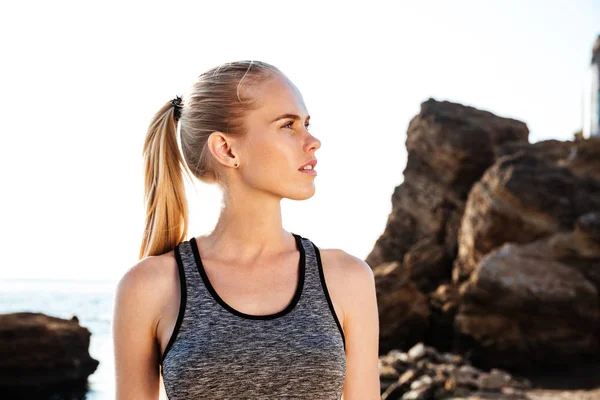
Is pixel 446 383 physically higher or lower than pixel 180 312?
lower

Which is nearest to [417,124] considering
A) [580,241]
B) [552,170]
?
[552,170]

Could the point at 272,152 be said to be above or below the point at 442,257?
above

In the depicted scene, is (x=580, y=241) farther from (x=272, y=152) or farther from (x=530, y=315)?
(x=272, y=152)

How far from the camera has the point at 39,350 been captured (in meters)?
→ 16.6

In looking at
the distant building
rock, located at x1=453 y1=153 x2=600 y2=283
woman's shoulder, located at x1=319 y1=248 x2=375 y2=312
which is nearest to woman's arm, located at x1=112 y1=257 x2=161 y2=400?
woman's shoulder, located at x1=319 y1=248 x2=375 y2=312

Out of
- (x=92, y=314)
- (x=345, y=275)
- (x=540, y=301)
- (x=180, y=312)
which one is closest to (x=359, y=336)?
(x=345, y=275)

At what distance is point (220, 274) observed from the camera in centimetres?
212

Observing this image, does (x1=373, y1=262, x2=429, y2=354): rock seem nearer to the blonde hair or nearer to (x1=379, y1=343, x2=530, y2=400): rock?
(x1=379, y1=343, x2=530, y2=400): rock

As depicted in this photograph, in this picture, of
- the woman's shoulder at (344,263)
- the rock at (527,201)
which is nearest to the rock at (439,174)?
the rock at (527,201)

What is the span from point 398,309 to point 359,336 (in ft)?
55.9

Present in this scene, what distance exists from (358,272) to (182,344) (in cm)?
59

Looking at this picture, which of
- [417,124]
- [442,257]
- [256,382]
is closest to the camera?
[256,382]

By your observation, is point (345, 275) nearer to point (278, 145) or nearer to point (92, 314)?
point (278, 145)

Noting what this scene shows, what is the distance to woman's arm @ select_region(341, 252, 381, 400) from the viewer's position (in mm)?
2129
